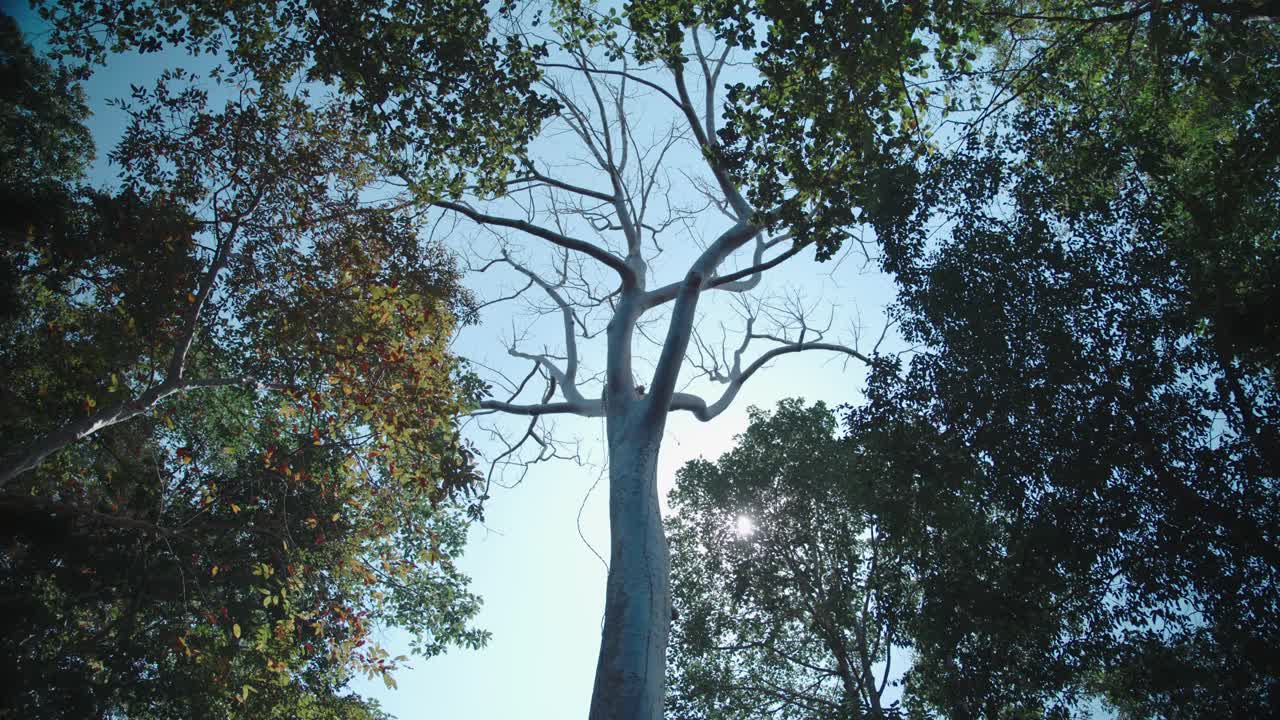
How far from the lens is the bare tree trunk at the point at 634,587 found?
4348mm

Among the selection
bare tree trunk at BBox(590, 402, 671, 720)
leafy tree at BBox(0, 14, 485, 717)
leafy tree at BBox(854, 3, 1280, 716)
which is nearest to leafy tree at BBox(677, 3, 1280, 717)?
leafy tree at BBox(854, 3, 1280, 716)

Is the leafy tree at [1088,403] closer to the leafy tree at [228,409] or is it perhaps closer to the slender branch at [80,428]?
the leafy tree at [228,409]

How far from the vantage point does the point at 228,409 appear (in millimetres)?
10422

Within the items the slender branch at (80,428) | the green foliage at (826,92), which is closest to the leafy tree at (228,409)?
the slender branch at (80,428)

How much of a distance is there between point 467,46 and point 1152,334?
6808mm

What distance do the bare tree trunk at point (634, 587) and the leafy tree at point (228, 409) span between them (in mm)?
1490

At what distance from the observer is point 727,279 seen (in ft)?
25.7

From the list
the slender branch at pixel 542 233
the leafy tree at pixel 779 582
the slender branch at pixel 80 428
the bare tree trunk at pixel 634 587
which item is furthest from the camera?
the leafy tree at pixel 779 582

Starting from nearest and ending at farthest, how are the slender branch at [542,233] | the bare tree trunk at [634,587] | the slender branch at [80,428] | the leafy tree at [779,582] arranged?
the bare tree trunk at [634,587]
the slender branch at [80,428]
the slender branch at [542,233]
the leafy tree at [779,582]

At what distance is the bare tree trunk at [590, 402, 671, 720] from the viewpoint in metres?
4.35

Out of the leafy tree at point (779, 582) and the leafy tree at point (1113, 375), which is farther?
the leafy tree at point (779, 582)

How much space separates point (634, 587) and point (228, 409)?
8.51 meters

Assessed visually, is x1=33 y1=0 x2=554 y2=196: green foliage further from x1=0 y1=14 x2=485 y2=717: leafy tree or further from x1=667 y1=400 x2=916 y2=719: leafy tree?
x1=667 y1=400 x2=916 y2=719: leafy tree

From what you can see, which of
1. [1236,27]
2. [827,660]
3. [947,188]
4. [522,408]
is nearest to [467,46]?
[522,408]
